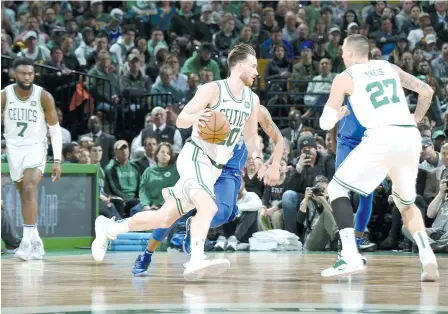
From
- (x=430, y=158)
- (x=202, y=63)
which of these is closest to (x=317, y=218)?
(x=430, y=158)

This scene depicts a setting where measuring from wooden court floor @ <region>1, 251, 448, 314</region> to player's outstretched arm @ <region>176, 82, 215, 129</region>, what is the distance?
137cm

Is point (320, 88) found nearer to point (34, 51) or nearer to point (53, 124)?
point (34, 51)

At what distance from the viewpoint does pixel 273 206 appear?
15258mm

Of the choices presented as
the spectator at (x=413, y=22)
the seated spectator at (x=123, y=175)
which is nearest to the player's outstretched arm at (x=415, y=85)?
the seated spectator at (x=123, y=175)

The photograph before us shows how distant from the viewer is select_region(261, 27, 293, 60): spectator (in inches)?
825

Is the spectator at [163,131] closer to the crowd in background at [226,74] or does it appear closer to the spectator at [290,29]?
the crowd in background at [226,74]

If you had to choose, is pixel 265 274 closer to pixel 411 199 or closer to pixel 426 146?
pixel 411 199

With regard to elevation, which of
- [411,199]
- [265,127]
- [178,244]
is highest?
[265,127]

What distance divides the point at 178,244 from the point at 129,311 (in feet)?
26.5

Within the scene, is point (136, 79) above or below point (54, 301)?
above

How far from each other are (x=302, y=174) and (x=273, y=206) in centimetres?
67

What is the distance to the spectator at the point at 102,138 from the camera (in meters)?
17.7

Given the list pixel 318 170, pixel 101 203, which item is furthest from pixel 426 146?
pixel 101 203

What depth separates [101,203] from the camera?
51.4 feet
